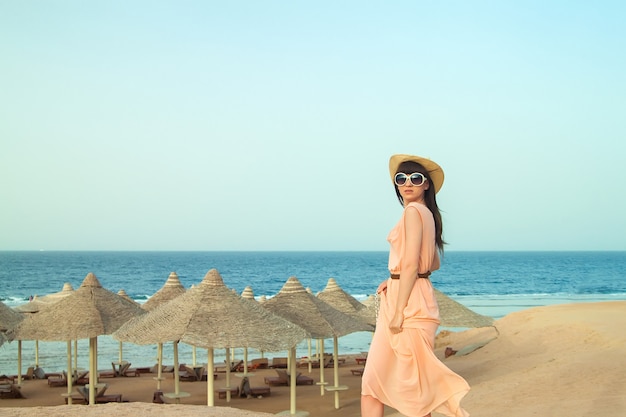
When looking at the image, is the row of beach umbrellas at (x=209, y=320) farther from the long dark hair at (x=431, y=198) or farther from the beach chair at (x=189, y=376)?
the long dark hair at (x=431, y=198)

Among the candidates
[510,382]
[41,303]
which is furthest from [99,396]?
[510,382]

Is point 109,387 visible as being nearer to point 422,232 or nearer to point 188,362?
point 188,362

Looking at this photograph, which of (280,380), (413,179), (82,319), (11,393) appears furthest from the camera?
(280,380)

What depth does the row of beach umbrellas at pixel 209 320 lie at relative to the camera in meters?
9.86

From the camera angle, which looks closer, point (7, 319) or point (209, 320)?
point (209, 320)

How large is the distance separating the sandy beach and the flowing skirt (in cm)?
182

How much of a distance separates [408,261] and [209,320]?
6256mm

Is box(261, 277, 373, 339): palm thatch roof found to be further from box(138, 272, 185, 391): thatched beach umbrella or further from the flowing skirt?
the flowing skirt

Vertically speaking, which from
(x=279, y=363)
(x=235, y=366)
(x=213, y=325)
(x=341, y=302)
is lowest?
(x=279, y=363)

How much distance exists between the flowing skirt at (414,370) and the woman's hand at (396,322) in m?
0.03

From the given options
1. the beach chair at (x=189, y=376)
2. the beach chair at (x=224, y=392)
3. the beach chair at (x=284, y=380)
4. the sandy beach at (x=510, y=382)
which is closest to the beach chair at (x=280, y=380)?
the beach chair at (x=284, y=380)

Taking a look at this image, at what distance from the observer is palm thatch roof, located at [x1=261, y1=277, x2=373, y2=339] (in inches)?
457

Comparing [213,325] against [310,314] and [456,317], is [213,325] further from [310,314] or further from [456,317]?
[456,317]

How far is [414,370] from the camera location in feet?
13.7
